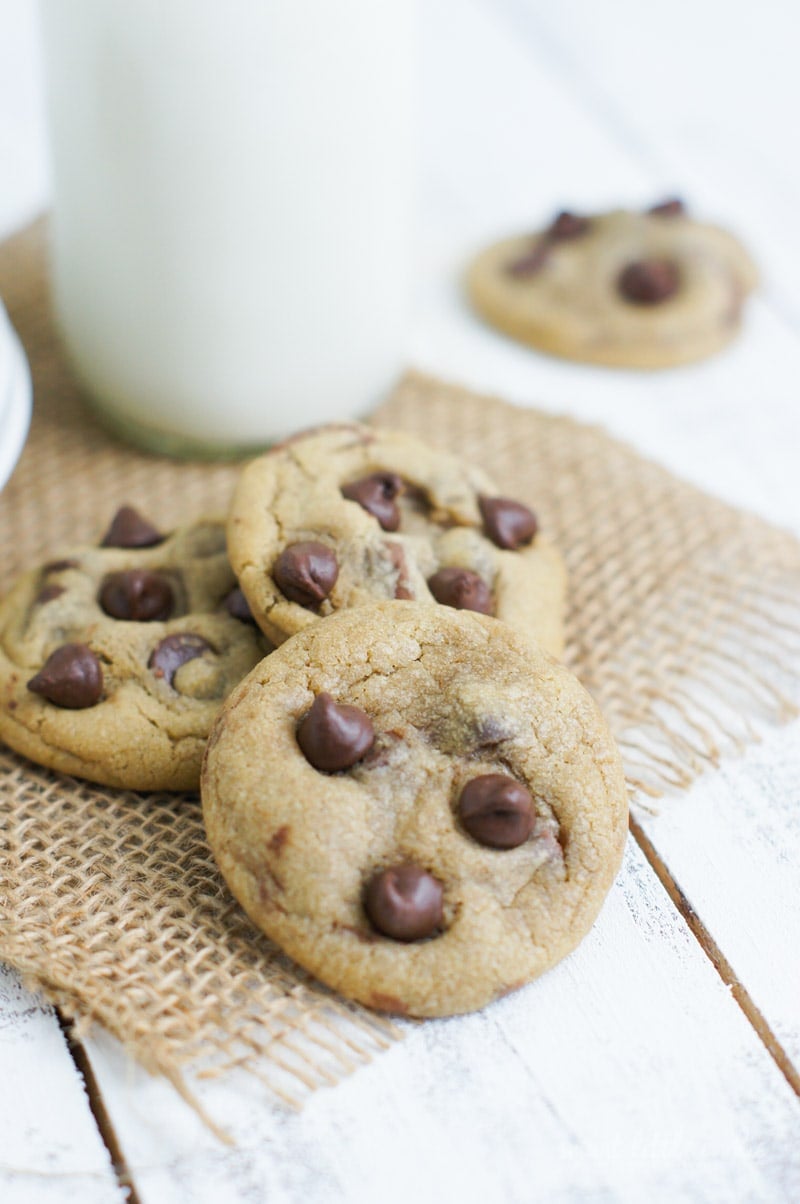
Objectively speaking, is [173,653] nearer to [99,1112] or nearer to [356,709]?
[356,709]

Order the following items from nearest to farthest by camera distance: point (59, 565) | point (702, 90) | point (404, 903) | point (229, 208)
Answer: point (404, 903), point (59, 565), point (229, 208), point (702, 90)

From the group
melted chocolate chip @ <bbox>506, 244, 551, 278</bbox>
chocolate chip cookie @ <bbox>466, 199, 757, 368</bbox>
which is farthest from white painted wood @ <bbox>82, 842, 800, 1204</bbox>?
melted chocolate chip @ <bbox>506, 244, 551, 278</bbox>

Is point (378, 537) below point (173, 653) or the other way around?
the other way around

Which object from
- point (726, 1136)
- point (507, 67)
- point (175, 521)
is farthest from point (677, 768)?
point (507, 67)

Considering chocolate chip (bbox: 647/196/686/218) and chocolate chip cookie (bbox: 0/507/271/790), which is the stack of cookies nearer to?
chocolate chip cookie (bbox: 0/507/271/790)

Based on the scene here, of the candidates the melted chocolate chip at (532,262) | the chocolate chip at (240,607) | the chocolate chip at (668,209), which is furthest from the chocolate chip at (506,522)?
the chocolate chip at (668,209)

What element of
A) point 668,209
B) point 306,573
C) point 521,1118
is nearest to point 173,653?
point 306,573
